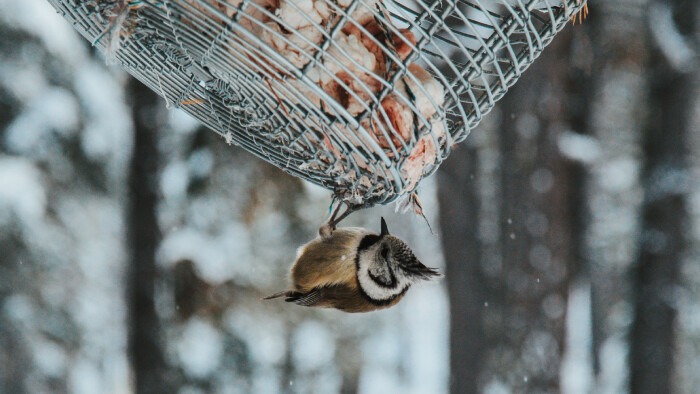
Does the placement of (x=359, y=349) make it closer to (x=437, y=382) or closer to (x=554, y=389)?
(x=437, y=382)

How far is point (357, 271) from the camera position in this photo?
1094 mm

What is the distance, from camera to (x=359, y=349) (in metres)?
2.36

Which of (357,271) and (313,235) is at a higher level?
(313,235)

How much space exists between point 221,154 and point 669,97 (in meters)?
1.76

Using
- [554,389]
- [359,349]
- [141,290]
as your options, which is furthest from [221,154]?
[554,389]

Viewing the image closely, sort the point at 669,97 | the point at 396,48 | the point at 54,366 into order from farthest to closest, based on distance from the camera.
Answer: the point at 669,97
the point at 54,366
the point at 396,48

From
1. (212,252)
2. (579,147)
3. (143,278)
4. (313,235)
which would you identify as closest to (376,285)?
(313,235)

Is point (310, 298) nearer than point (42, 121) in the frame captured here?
Yes

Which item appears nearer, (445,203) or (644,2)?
(445,203)

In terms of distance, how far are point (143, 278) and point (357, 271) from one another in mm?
1439

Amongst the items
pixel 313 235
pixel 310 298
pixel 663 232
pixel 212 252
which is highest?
pixel 663 232

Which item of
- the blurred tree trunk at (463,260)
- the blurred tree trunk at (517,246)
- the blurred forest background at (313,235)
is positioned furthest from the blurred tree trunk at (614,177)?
the blurred tree trunk at (463,260)

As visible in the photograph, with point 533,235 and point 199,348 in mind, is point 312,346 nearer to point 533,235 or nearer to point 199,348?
point 199,348

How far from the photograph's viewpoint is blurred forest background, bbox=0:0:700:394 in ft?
6.96
